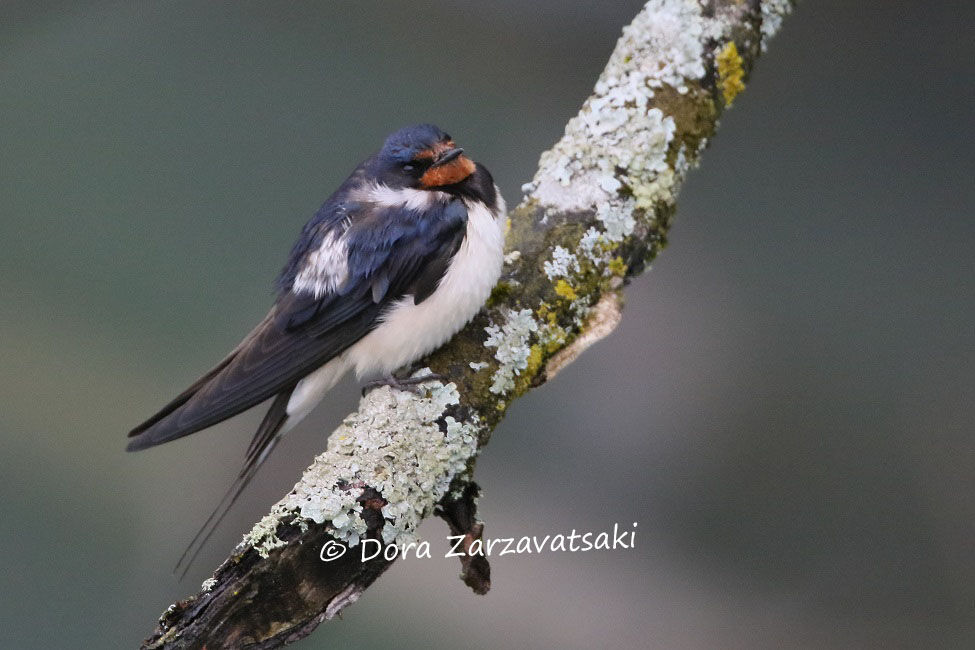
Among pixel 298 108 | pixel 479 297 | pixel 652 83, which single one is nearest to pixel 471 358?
pixel 479 297

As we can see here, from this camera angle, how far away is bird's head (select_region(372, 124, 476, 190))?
137cm

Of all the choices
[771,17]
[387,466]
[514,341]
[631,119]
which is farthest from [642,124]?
[387,466]

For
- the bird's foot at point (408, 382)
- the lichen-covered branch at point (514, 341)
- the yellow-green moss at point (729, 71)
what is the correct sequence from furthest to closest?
1. the yellow-green moss at point (729, 71)
2. the bird's foot at point (408, 382)
3. the lichen-covered branch at point (514, 341)

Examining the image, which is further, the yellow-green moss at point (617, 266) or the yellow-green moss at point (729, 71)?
the yellow-green moss at point (729, 71)

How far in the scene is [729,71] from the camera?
1.54 meters

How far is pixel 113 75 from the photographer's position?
2.23 metres

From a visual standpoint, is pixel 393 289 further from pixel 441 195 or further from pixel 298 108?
pixel 298 108

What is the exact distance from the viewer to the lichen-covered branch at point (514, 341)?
106cm

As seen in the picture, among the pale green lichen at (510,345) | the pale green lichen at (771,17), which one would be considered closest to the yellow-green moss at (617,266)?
the pale green lichen at (510,345)

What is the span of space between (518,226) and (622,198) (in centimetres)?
15

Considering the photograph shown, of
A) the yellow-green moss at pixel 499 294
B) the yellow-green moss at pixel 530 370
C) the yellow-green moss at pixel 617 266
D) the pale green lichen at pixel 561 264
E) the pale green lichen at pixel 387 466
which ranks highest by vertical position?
the yellow-green moss at pixel 617 266

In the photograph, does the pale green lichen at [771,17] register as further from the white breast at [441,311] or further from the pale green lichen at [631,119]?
the white breast at [441,311]

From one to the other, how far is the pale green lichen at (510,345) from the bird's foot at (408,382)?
8 cm

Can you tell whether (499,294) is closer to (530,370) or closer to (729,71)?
(530,370)
